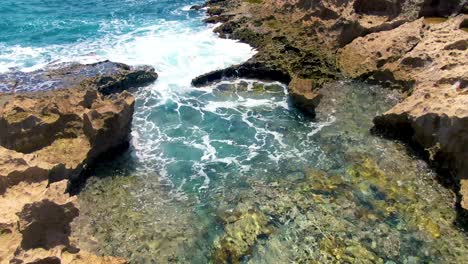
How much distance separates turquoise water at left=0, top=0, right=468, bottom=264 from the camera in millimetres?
16562

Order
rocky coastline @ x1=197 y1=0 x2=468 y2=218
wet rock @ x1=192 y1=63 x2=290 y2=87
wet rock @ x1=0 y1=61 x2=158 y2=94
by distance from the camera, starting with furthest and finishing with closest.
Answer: wet rock @ x1=192 y1=63 x2=290 y2=87 → wet rock @ x1=0 y1=61 x2=158 y2=94 → rocky coastline @ x1=197 y1=0 x2=468 y2=218

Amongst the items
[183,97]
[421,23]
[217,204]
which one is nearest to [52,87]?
[183,97]

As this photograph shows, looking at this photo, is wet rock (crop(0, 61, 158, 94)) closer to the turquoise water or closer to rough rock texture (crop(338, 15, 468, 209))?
the turquoise water

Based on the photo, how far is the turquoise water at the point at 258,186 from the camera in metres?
16.6

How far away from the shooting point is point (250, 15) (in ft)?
130

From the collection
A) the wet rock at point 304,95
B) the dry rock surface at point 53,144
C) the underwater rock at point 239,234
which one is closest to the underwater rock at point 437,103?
the wet rock at point 304,95

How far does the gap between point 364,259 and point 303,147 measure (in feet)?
26.0

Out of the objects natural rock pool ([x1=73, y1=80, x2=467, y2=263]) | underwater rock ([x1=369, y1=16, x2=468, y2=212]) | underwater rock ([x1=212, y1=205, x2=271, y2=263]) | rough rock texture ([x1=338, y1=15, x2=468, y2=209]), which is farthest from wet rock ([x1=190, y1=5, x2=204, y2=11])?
underwater rock ([x1=212, y1=205, x2=271, y2=263])

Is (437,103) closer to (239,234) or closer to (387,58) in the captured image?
(387,58)

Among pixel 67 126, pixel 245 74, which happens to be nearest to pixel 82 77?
pixel 67 126

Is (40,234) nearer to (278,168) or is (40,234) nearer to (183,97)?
(278,168)

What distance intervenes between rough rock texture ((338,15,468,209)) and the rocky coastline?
0.05 meters

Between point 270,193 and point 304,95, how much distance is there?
8249 millimetres

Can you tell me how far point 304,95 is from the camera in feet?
83.6
